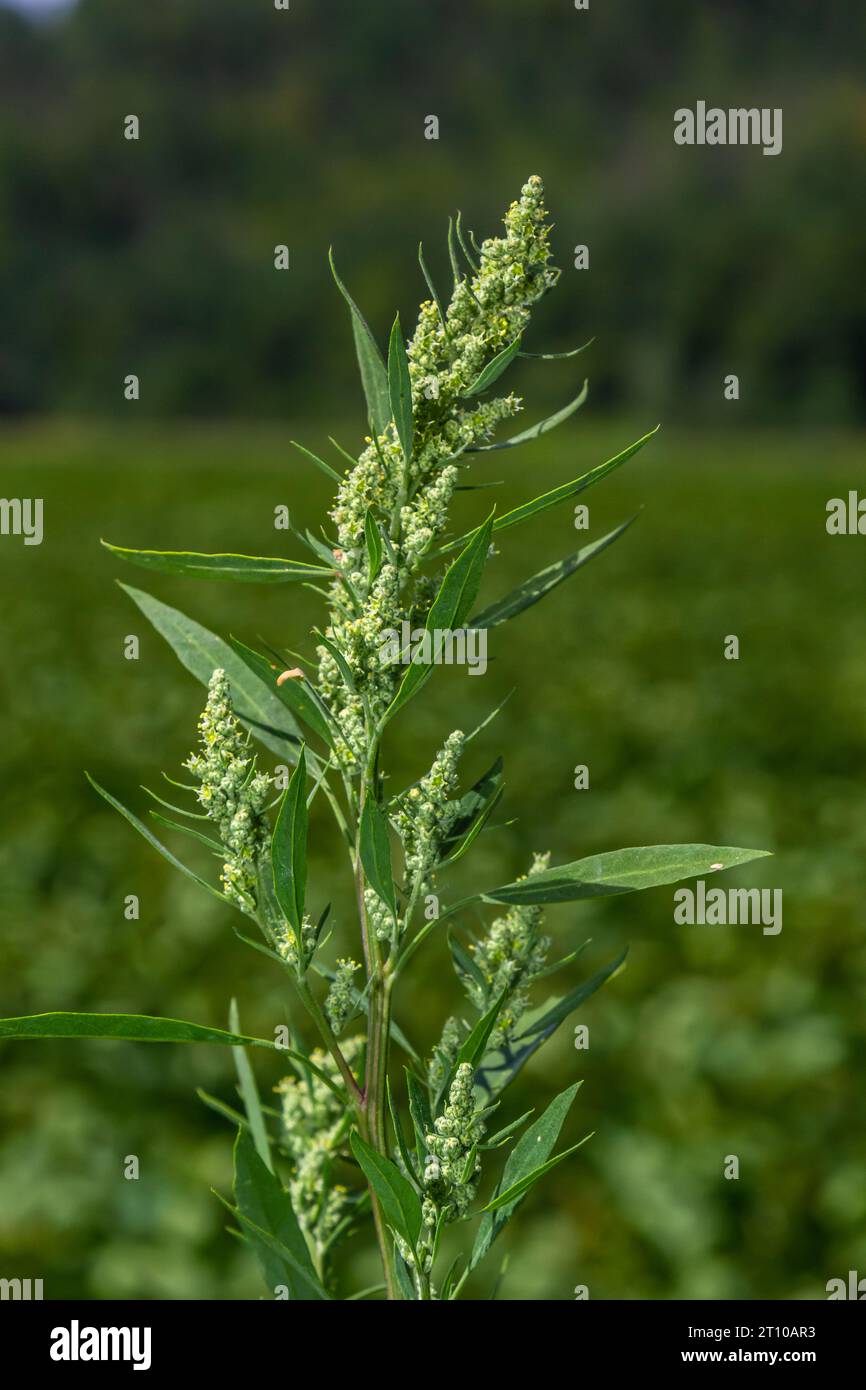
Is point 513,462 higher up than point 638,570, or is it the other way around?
point 513,462

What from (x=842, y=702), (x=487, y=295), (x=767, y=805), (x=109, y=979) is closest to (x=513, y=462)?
(x=842, y=702)

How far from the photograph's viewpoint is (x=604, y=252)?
4919 cm

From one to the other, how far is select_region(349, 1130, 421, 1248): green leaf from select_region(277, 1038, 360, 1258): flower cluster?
166mm

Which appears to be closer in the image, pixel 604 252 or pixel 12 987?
pixel 12 987

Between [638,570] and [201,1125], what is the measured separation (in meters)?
10.2

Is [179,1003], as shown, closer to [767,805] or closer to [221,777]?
[767,805]

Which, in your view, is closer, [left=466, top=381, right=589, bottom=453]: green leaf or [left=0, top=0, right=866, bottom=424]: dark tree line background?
[left=466, top=381, right=589, bottom=453]: green leaf

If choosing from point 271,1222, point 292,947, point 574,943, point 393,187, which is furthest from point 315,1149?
point 393,187

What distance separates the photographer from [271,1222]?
0.74 meters

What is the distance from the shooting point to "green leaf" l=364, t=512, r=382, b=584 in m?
0.66

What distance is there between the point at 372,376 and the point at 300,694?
197 millimetres
